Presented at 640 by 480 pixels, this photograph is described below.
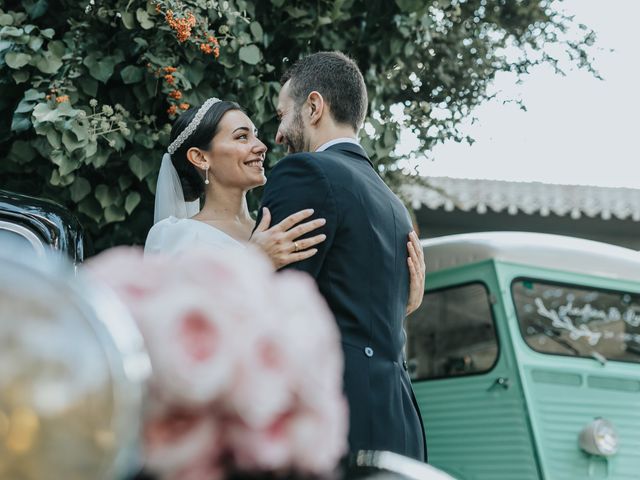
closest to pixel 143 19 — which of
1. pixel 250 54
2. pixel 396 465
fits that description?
pixel 250 54

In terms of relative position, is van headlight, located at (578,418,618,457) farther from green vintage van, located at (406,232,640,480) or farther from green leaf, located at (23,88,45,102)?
green leaf, located at (23,88,45,102)

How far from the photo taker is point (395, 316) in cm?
240

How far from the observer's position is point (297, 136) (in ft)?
9.46

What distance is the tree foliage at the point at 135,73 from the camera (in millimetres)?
4301

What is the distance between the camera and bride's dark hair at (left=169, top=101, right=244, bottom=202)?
3.70 meters

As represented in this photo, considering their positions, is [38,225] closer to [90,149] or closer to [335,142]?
[335,142]

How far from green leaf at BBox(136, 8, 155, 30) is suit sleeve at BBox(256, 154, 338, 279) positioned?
217 centimetres

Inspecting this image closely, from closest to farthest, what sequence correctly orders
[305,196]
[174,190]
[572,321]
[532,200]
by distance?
1. [305,196]
2. [174,190]
3. [572,321]
4. [532,200]

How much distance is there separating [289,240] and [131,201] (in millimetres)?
2428

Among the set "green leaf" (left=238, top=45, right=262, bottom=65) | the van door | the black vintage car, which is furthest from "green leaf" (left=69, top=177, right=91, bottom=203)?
the van door

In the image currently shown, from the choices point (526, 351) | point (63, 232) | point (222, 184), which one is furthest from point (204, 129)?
point (526, 351)

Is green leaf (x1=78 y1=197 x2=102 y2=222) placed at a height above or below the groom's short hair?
below

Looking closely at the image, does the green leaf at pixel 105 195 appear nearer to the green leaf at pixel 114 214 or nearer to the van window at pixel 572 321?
the green leaf at pixel 114 214

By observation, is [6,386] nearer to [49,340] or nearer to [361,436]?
[49,340]
